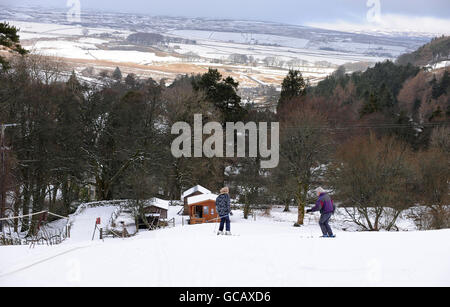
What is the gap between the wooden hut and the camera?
41.6m

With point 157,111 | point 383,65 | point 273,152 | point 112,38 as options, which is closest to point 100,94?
point 157,111

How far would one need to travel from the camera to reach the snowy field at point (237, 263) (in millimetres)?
8570

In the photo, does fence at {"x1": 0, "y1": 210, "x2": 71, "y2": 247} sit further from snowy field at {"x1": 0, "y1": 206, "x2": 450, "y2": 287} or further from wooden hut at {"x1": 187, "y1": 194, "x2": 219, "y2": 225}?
wooden hut at {"x1": 187, "y1": 194, "x2": 219, "y2": 225}

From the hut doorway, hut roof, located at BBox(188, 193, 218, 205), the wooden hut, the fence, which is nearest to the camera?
the fence

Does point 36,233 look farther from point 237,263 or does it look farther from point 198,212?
point 198,212

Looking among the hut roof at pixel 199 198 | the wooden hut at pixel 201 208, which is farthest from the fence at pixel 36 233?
the hut roof at pixel 199 198

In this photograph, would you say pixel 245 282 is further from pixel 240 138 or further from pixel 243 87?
pixel 243 87

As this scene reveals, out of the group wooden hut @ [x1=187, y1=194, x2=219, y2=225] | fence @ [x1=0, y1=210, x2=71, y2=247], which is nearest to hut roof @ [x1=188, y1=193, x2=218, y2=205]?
wooden hut @ [x1=187, y1=194, x2=219, y2=225]

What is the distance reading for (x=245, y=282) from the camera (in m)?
8.53

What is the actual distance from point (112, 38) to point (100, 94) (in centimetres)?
9318

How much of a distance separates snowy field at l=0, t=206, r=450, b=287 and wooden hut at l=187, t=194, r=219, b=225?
95.4 feet

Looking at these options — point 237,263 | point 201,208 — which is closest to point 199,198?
point 201,208

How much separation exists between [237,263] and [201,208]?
107 ft

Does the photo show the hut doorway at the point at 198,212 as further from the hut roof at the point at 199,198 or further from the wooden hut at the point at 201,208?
the hut roof at the point at 199,198
